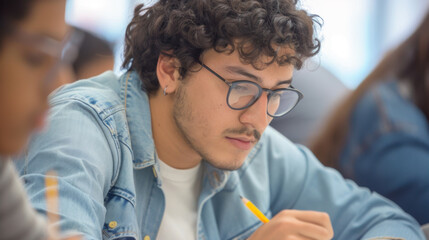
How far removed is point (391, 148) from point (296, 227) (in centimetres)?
97

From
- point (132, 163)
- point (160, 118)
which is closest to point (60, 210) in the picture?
point (132, 163)

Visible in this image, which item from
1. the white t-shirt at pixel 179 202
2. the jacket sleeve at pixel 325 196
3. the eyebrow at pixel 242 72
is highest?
the eyebrow at pixel 242 72

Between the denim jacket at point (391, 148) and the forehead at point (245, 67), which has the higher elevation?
the forehead at point (245, 67)

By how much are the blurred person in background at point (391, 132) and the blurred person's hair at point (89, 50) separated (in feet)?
3.70

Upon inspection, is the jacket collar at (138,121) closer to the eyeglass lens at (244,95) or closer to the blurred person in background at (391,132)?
the eyeglass lens at (244,95)

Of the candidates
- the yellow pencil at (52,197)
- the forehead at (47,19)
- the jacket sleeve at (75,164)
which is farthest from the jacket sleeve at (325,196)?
the forehead at (47,19)

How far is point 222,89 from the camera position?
131 cm

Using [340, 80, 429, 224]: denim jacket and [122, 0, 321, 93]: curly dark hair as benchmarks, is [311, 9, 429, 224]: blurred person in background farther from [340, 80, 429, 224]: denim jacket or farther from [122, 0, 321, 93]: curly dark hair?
[122, 0, 321, 93]: curly dark hair

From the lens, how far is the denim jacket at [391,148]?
198 cm

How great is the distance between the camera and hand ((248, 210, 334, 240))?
1199 mm

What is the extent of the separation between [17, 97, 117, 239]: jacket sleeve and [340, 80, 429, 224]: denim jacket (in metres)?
1.25

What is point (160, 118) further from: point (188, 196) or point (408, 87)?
point (408, 87)

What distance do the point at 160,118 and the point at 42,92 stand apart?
843mm

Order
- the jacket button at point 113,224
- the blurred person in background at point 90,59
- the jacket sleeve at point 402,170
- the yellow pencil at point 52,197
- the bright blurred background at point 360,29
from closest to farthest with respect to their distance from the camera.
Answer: the yellow pencil at point 52,197
the jacket button at point 113,224
the jacket sleeve at point 402,170
the blurred person in background at point 90,59
the bright blurred background at point 360,29
